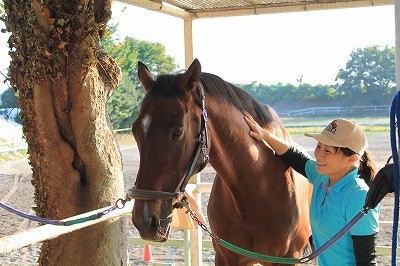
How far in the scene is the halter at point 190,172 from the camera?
212 cm

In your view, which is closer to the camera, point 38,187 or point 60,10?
point 60,10

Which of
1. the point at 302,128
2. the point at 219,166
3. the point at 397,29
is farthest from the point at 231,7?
the point at 302,128

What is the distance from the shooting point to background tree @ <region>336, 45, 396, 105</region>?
2128 cm

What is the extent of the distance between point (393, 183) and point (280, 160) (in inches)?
50.6

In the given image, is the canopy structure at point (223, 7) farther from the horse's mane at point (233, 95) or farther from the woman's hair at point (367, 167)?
the woman's hair at point (367, 167)

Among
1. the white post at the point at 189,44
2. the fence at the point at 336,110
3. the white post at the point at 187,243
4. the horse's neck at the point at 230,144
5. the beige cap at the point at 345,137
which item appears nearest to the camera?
the beige cap at the point at 345,137

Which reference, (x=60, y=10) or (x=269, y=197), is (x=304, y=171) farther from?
(x=60, y=10)

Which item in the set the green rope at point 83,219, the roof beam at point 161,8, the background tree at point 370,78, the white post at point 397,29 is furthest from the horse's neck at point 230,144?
the background tree at point 370,78

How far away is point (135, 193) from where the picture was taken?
2.13 m

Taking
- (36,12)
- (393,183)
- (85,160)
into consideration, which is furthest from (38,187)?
(393,183)

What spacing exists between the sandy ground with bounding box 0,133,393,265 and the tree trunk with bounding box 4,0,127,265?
209 centimetres

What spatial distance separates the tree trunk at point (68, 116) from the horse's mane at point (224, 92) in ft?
2.05

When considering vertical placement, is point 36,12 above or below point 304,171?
above

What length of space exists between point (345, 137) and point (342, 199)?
25 centimetres
